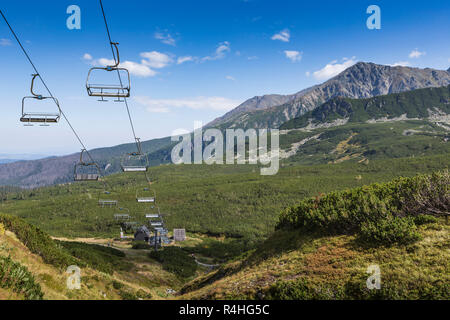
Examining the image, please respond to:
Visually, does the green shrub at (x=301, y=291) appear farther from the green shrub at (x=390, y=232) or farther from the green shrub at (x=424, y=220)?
the green shrub at (x=424, y=220)

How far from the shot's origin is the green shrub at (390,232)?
17266mm

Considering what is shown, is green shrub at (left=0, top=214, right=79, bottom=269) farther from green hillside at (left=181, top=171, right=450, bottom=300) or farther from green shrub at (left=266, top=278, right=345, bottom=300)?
green shrub at (left=266, top=278, right=345, bottom=300)

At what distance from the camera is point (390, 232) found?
1786cm

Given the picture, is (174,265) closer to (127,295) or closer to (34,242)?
(127,295)

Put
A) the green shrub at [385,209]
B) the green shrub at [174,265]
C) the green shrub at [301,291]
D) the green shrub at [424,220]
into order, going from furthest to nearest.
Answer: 1. the green shrub at [174,265]
2. the green shrub at [424,220]
3. the green shrub at [385,209]
4. the green shrub at [301,291]

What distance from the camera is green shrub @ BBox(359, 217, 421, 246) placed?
56.6 feet

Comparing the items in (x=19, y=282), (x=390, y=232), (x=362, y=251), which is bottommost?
(x=362, y=251)

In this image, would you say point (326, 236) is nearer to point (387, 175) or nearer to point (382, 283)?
point (382, 283)

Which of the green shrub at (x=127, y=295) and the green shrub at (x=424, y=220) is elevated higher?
the green shrub at (x=424, y=220)

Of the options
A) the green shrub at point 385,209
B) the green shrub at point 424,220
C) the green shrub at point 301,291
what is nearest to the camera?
the green shrub at point 301,291

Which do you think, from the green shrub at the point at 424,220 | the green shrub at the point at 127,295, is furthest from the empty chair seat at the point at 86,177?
the green shrub at the point at 424,220

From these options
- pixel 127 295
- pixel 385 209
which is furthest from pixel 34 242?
pixel 385 209

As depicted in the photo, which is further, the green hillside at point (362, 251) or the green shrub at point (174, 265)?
the green shrub at point (174, 265)
